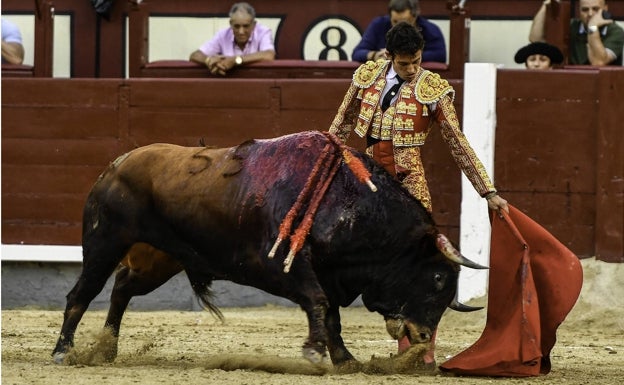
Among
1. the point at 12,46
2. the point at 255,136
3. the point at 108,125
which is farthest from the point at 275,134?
the point at 12,46

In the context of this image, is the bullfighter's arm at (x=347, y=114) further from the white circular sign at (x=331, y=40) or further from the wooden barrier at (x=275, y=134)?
the white circular sign at (x=331, y=40)

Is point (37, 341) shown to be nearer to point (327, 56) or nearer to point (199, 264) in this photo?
point (199, 264)

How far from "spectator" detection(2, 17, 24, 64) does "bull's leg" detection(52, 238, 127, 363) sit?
140 inches

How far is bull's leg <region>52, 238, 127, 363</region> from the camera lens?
5887 mm

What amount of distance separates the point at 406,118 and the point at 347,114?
26cm

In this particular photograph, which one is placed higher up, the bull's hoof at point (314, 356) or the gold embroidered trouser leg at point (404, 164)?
the gold embroidered trouser leg at point (404, 164)

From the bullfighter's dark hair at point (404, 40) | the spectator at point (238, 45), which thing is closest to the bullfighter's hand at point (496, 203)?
the bullfighter's dark hair at point (404, 40)

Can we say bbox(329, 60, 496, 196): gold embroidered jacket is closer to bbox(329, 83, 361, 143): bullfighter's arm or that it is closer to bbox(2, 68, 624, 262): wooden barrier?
bbox(329, 83, 361, 143): bullfighter's arm

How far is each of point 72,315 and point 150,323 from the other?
190cm

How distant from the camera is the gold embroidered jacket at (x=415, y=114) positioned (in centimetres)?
566

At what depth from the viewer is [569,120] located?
827cm

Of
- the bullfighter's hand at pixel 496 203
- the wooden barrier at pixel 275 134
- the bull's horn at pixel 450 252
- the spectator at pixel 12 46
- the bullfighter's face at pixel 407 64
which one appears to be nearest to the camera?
the bull's horn at pixel 450 252

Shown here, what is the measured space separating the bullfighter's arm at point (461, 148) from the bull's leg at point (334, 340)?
0.72m

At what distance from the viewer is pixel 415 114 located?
5688 mm
